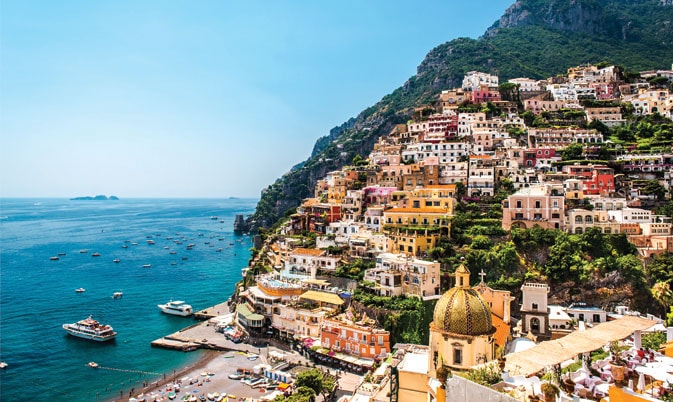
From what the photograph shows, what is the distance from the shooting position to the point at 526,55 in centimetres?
13062

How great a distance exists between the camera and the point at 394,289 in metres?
40.9

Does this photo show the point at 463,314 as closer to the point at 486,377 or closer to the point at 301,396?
the point at 486,377

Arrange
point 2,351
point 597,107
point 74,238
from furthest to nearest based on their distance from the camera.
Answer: point 74,238 < point 597,107 < point 2,351

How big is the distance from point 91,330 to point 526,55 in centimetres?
12556

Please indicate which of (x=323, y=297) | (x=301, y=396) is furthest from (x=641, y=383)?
(x=323, y=297)

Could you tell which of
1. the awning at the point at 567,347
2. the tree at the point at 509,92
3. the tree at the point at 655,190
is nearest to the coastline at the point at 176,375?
the awning at the point at 567,347

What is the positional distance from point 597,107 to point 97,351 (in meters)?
74.2

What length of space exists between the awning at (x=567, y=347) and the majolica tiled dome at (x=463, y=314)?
6.06ft

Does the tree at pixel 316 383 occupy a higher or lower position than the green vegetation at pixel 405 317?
lower

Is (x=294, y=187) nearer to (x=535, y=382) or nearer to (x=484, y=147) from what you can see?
(x=484, y=147)

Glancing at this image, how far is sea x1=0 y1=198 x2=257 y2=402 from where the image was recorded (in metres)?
39.0

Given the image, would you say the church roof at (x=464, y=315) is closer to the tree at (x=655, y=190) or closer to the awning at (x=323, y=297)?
the awning at (x=323, y=297)

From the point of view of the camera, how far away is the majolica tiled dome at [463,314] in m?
19.4

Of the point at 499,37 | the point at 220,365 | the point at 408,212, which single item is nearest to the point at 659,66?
the point at 499,37
